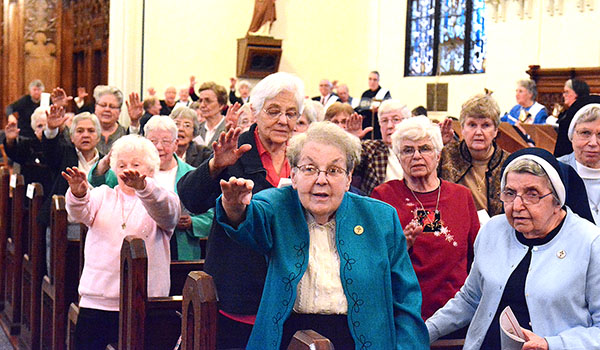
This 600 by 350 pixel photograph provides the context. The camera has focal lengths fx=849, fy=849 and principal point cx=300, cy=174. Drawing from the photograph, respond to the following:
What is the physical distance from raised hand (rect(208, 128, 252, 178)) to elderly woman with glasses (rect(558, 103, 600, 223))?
67.7 inches

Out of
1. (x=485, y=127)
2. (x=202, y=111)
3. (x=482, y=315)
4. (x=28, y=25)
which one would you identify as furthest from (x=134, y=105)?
(x=28, y=25)

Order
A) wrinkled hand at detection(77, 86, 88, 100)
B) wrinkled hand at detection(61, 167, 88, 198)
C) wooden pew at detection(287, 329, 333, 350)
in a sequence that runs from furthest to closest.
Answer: wrinkled hand at detection(77, 86, 88, 100) < wrinkled hand at detection(61, 167, 88, 198) < wooden pew at detection(287, 329, 333, 350)

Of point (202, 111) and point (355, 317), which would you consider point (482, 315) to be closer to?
point (355, 317)

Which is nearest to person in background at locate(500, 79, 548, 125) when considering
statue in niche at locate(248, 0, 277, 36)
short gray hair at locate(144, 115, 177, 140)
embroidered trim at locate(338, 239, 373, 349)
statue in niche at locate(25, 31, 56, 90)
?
short gray hair at locate(144, 115, 177, 140)

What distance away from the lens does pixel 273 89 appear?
136 inches

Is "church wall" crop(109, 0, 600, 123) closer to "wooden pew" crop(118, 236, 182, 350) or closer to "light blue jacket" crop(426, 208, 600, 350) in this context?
"light blue jacket" crop(426, 208, 600, 350)

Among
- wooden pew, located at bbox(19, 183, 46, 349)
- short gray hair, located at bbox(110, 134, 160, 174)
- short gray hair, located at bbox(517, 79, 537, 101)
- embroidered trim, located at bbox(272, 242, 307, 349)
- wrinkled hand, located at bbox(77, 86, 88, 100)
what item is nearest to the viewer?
embroidered trim, located at bbox(272, 242, 307, 349)

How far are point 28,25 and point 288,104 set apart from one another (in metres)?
13.6

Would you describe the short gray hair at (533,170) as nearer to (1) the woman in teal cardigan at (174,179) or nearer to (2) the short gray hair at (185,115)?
(1) the woman in teal cardigan at (174,179)

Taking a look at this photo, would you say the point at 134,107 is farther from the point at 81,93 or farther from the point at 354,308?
the point at 81,93

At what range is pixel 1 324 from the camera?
243 inches

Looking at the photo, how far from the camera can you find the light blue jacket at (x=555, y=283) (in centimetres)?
273

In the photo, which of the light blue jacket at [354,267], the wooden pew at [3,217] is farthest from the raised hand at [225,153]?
the wooden pew at [3,217]

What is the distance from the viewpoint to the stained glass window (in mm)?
14328
